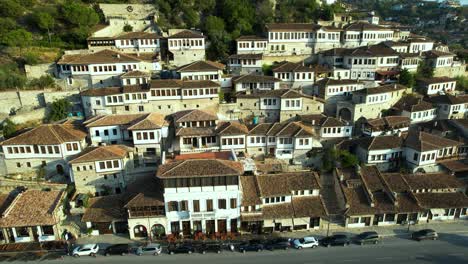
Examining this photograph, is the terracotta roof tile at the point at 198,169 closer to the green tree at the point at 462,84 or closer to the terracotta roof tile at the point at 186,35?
the terracotta roof tile at the point at 186,35

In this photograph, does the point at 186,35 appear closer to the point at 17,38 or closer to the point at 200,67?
the point at 200,67

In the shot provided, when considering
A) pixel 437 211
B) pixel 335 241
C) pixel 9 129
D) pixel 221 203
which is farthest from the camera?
pixel 9 129

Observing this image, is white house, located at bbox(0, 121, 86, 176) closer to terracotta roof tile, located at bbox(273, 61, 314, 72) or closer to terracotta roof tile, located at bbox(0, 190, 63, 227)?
terracotta roof tile, located at bbox(0, 190, 63, 227)

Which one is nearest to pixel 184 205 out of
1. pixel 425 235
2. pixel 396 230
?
pixel 396 230

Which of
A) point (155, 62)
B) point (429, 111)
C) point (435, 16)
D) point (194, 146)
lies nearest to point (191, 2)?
point (155, 62)

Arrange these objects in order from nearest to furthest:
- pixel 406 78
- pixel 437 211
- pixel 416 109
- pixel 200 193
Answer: pixel 200 193 → pixel 437 211 → pixel 416 109 → pixel 406 78

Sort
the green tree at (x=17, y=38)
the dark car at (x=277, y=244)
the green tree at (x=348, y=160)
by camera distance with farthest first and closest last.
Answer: the green tree at (x=17, y=38) < the green tree at (x=348, y=160) < the dark car at (x=277, y=244)

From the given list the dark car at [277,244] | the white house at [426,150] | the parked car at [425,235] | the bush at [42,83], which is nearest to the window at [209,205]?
the dark car at [277,244]

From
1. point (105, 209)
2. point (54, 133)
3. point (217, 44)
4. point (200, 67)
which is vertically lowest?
point (105, 209)
